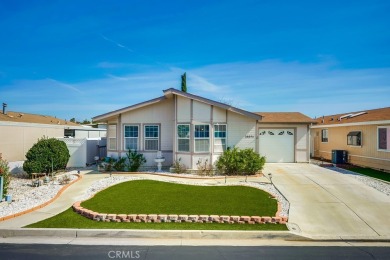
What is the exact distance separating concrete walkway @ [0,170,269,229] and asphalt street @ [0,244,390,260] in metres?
1.59

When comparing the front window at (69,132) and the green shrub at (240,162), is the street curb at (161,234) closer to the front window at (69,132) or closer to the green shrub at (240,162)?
the green shrub at (240,162)

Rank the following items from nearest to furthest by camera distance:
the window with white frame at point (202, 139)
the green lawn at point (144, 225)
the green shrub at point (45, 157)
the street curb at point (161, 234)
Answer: the street curb at point (161, 234), the green lawn at point (144, 225), the green shrub at point (45, 157), the window with white frame at point (202, 139)

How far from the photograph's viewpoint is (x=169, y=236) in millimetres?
7121

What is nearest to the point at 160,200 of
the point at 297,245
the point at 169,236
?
the point at 169,236

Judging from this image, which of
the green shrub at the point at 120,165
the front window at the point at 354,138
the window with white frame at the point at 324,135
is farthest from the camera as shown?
the window with white frame at the point at 324,135

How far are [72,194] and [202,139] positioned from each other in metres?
7.58

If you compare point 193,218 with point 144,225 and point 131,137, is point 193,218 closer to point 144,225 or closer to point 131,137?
point 144,225

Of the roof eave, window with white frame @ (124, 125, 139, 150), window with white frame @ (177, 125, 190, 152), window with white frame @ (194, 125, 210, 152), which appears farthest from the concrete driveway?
window with white frame @ (124, 125, 139, 150)

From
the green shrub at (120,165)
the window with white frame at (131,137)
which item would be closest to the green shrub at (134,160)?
the green shrub at (120,165)

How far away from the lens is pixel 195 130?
15.9 meters

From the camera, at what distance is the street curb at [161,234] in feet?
23.3

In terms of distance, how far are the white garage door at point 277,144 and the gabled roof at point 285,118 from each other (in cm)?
70

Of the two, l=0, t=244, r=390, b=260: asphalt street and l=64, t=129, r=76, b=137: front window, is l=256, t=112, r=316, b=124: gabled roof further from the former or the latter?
l=64, t=129, r=76, b=137: front window

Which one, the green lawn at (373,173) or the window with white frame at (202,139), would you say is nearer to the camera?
the green lawn at (373,173)
